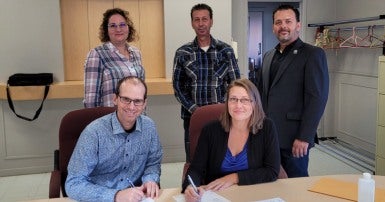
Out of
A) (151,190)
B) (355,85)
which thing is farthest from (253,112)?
(355,85)

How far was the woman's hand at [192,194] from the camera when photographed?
1555 mm

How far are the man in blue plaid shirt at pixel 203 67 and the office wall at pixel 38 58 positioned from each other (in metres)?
1.34

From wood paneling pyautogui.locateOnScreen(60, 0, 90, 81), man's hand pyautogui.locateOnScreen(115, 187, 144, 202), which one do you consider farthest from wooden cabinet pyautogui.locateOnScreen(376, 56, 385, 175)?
wood paneling pyautogui.locateOnScreen(60, 0, 90, 81)

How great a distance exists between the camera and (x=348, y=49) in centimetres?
482

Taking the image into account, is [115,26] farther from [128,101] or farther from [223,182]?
[223,182]

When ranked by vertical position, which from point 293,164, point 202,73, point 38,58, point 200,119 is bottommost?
point 293,164

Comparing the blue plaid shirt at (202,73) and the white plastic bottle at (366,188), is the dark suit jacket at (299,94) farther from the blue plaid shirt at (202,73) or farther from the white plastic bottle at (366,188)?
the white plastic bottle at (366,188)

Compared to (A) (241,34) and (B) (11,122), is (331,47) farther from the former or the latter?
(B) (11,122)

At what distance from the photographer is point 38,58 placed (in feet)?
12.9

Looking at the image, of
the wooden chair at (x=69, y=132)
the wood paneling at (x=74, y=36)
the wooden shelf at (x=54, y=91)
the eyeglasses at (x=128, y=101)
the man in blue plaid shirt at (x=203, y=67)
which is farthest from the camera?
the wood paneling at (x=74, y=36)

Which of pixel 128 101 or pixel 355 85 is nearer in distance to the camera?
pixel 128 101

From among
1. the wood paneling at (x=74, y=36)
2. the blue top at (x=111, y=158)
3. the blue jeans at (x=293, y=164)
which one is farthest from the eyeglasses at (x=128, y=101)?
the wood paneling at (x=74, y=36)

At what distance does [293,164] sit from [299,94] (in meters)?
0.43

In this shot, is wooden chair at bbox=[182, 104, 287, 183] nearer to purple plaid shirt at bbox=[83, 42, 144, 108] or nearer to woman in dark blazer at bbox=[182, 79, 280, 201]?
woman in dark blazer at bbox=[182, 79, 280, 201]
